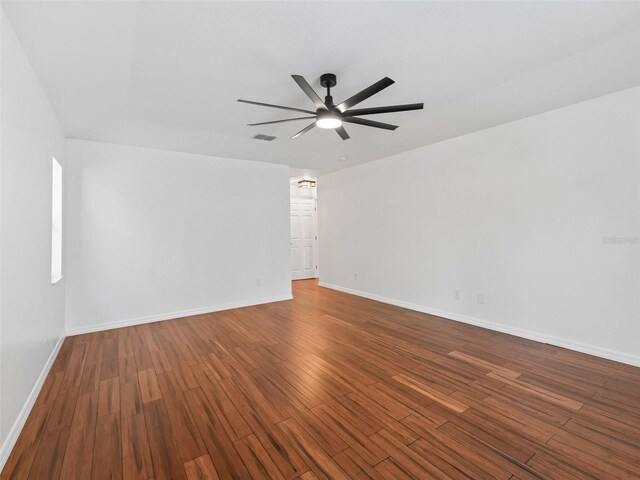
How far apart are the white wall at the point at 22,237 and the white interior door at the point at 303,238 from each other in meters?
5.51

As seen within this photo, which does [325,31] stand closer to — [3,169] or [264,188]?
[3,169]

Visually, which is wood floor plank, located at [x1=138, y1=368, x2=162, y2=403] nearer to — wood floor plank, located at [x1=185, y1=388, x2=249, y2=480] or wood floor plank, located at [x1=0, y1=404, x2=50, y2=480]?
wood floor plank, located at [x1=185, y1=388, x2=249, y2=480]

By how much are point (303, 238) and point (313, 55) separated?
20.3ft

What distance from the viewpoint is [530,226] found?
346 cm

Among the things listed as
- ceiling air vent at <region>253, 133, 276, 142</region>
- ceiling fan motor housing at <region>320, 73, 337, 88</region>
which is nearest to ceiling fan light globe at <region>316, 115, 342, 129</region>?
ceiling fan motor housing at <region>320, 73, 337, 88</region>

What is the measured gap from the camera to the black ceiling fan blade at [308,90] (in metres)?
1.94

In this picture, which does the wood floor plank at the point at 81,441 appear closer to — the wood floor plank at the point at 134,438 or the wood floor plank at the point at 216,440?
the wood floor plank at the point at 134,438

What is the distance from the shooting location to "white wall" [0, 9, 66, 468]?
175 cm

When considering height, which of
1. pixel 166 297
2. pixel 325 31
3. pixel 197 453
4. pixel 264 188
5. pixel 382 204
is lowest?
pixel 197 453

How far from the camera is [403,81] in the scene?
2.54m

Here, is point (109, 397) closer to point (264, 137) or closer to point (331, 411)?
point (331, 411)

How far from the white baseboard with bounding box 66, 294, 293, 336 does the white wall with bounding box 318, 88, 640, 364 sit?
7.23ft

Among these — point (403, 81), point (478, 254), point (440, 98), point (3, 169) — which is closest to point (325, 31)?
point (403, 81)

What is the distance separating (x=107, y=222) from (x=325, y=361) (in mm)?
3568
